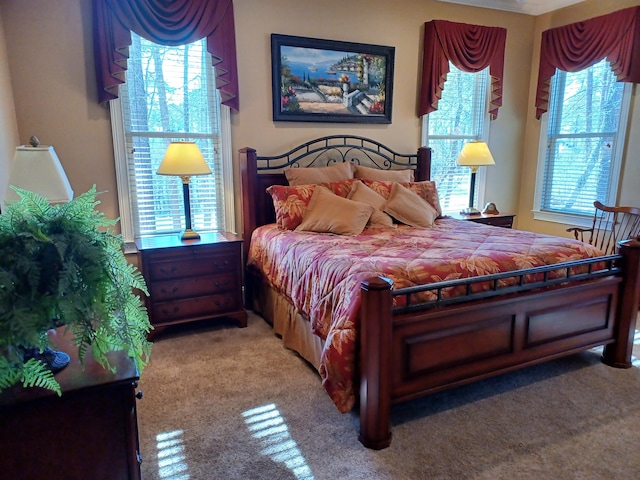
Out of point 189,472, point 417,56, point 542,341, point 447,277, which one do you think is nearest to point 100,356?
point 189,472

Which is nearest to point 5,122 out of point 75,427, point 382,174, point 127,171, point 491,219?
point 127,171

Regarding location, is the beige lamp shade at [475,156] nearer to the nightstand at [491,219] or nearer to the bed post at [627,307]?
the nightstand at [491,219]

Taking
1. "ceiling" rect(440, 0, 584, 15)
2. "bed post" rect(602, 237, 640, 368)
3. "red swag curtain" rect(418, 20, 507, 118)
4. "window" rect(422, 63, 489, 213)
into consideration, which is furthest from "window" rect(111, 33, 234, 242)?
"bed post" rect(602, 237, 640, 368)

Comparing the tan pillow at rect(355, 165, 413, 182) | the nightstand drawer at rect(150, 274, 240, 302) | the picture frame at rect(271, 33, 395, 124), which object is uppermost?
the picture frame at rect(271, 33, 395, 124)

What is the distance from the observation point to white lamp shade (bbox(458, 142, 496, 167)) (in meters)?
4.29

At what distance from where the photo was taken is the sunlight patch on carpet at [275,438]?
6.13 feet

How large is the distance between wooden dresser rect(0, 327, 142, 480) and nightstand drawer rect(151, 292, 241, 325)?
185cm

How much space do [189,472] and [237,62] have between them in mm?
3027

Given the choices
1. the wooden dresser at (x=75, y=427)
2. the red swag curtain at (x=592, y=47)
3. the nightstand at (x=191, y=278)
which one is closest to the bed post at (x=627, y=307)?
the red swag curtain at (x=592, y=47)

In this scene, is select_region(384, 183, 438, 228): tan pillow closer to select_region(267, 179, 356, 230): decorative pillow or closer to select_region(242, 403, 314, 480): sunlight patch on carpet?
select_region(267, 179, 356, 230): decorative pillow

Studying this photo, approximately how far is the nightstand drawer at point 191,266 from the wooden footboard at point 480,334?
1652mm

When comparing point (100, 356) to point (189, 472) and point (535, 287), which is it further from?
point (535, 287)

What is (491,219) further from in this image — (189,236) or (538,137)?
(189,236)

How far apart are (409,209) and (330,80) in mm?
1451
